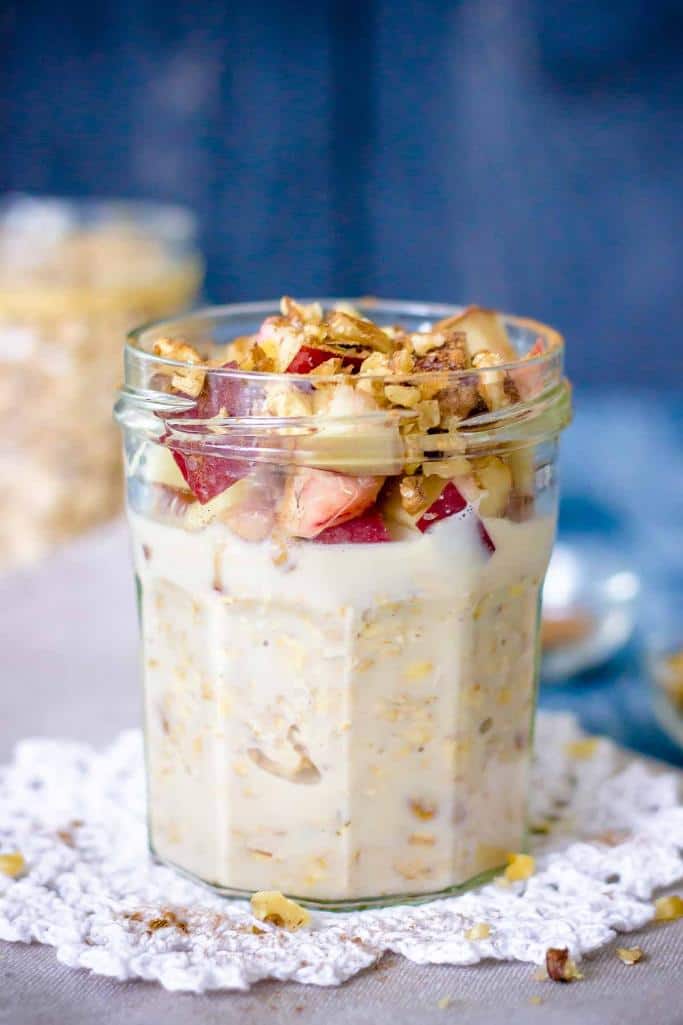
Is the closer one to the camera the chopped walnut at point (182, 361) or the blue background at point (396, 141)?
the chopped walnut at point (182, 361)

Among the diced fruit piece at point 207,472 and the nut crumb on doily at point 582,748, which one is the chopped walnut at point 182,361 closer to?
the diced fruit piece at point 207,472

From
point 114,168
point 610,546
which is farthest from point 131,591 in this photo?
point 114,168

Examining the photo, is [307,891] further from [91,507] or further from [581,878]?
[91,507]

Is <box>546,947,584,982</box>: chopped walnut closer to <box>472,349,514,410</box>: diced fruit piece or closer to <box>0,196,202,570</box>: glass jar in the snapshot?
<box>472,349,514,410</box>: diced fruit piece

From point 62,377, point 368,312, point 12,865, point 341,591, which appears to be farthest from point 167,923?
point 62,377

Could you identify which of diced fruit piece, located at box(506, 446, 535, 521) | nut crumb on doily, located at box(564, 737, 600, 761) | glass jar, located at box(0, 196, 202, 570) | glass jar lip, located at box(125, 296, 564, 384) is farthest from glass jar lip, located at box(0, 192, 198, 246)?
diced fruit piece, located at box(506, 446, 535, 521)


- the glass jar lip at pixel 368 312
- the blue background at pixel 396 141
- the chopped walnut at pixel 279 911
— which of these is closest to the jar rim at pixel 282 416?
the glass jar lip at pixel 368 312

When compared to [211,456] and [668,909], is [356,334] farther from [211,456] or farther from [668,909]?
[668,909]
